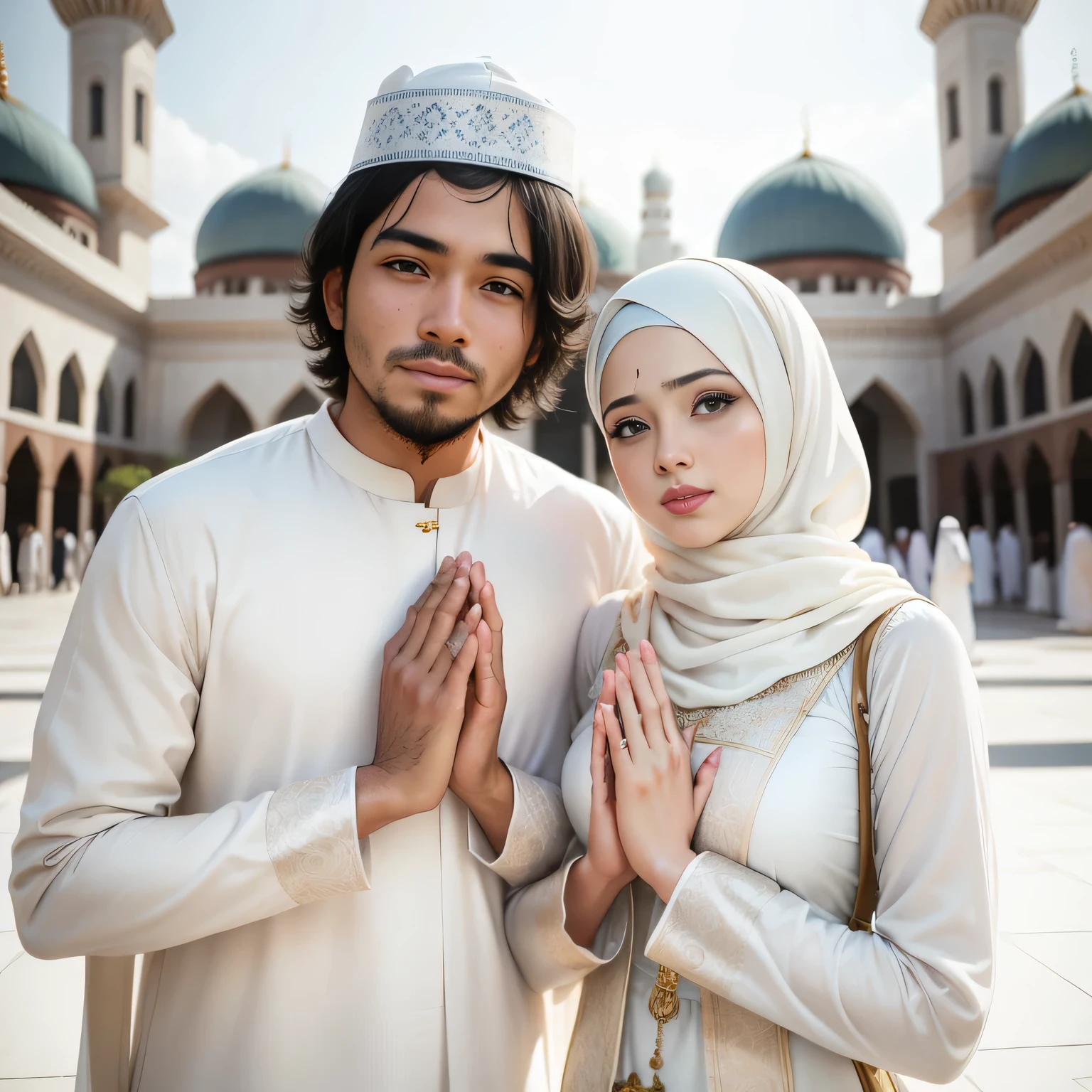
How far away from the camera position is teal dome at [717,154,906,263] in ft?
55.4

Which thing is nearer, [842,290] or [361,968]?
[361,968]

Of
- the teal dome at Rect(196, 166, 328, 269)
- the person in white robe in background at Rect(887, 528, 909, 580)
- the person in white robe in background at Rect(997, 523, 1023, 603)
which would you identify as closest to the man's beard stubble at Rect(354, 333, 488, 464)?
the person in white robe in background at Rect(887, 528, 909, 580)

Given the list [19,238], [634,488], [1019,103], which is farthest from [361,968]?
[1019,103]

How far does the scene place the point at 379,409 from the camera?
1100 mm

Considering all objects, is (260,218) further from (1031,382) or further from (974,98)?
(1031,382)

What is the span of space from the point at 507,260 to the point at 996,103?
18738 millimetres

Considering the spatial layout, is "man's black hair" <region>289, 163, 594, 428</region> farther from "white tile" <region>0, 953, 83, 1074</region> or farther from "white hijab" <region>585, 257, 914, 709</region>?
"white tile" <region>0, 953, 83, 1074</region>

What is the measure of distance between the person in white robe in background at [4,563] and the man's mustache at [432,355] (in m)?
13.2

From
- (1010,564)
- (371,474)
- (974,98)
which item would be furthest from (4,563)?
(974,98)

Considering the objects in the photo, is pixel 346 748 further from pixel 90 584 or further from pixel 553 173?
pixel 553 173

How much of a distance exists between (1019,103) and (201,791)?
19.3 m

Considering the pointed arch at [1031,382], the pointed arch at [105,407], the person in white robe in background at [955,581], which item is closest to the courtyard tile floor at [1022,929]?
the person in white robe in background at [955,581]

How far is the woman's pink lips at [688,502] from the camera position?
995 mm

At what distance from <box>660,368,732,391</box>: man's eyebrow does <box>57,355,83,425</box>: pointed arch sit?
15.6 meters
